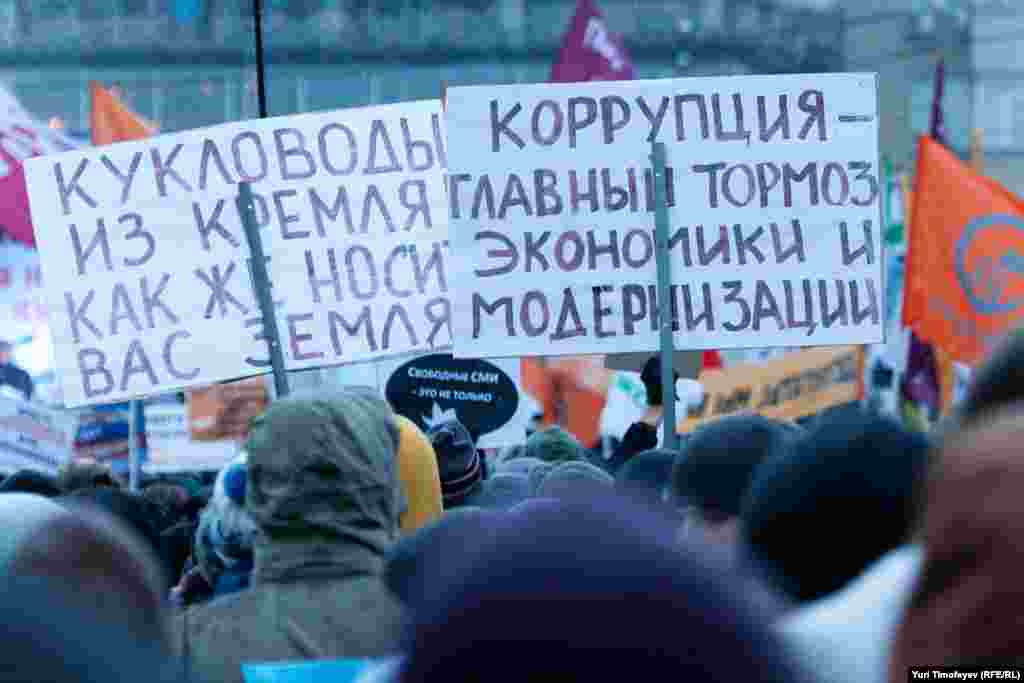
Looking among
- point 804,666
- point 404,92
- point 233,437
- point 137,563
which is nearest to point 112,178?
point 137,563

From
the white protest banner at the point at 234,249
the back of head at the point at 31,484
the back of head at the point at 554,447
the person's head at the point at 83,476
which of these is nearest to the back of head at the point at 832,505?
the person's head at the point at 83,476

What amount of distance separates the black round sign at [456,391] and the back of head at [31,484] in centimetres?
207

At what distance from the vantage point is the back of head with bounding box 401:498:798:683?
4.38ft

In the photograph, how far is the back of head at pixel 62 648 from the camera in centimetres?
159

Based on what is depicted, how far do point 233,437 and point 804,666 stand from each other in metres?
12.3

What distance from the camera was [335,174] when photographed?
676 cm

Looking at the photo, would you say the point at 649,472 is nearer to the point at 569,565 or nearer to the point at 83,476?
the point at 83,476

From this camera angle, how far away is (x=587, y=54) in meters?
12.4

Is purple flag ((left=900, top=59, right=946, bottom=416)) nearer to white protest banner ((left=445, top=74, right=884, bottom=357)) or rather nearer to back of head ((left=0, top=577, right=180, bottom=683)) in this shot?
white protest banner ((left=445, top=74, right=884, bottom=357))

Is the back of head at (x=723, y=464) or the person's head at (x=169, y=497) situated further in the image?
the person's head at (x=169, y=497)

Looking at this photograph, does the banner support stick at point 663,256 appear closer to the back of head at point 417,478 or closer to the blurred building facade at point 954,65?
the back of head at point 417,478

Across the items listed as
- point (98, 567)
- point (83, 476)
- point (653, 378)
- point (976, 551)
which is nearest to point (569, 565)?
point (976, 551)

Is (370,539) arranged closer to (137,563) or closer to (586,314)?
(137,563)

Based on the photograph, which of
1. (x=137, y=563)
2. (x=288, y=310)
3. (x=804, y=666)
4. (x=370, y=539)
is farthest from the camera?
(x=288, y=310)
